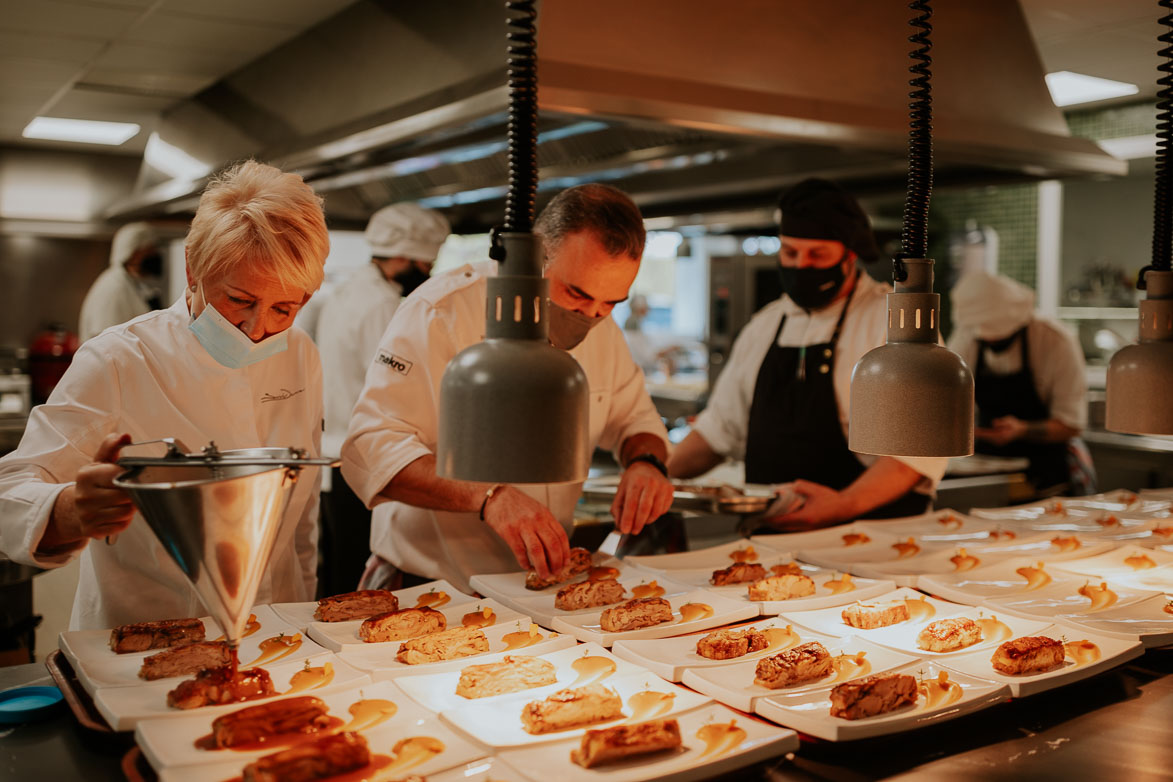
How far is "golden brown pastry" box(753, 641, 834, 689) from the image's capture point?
1.48 meters

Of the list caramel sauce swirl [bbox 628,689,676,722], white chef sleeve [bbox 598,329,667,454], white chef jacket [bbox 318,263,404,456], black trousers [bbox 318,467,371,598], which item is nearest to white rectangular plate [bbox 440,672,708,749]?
caramel sauce swirl [bbox 628,689,676,722]

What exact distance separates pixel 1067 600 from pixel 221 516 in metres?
1.66

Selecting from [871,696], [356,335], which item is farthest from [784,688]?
[356,335]

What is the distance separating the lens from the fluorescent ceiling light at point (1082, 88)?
537 centimetres

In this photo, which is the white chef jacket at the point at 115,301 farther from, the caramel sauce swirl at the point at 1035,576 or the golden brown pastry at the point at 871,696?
the golden brown pastry at the point at 871,696

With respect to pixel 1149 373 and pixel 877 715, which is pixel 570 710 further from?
pixel 1149 373

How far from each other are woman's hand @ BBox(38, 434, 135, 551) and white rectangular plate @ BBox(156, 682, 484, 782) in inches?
14.0

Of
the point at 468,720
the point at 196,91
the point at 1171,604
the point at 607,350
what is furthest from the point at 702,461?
the point at 196,91

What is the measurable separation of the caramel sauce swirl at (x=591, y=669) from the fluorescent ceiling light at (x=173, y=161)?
13.8 feet

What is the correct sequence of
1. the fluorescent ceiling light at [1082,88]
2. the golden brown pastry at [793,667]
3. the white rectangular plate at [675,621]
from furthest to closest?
the fluorescent ceiling light at [1082,88] → the white rectangular plate at [675,621] → the golden brown pastry at [793,667]

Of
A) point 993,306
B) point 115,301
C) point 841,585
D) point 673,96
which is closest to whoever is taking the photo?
point 841,585

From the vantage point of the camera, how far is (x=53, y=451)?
5.61 ft

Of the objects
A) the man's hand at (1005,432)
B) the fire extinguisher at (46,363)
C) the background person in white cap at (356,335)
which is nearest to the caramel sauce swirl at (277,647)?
the background person in white cap at (356,335)

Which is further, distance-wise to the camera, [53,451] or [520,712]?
[53,451]
